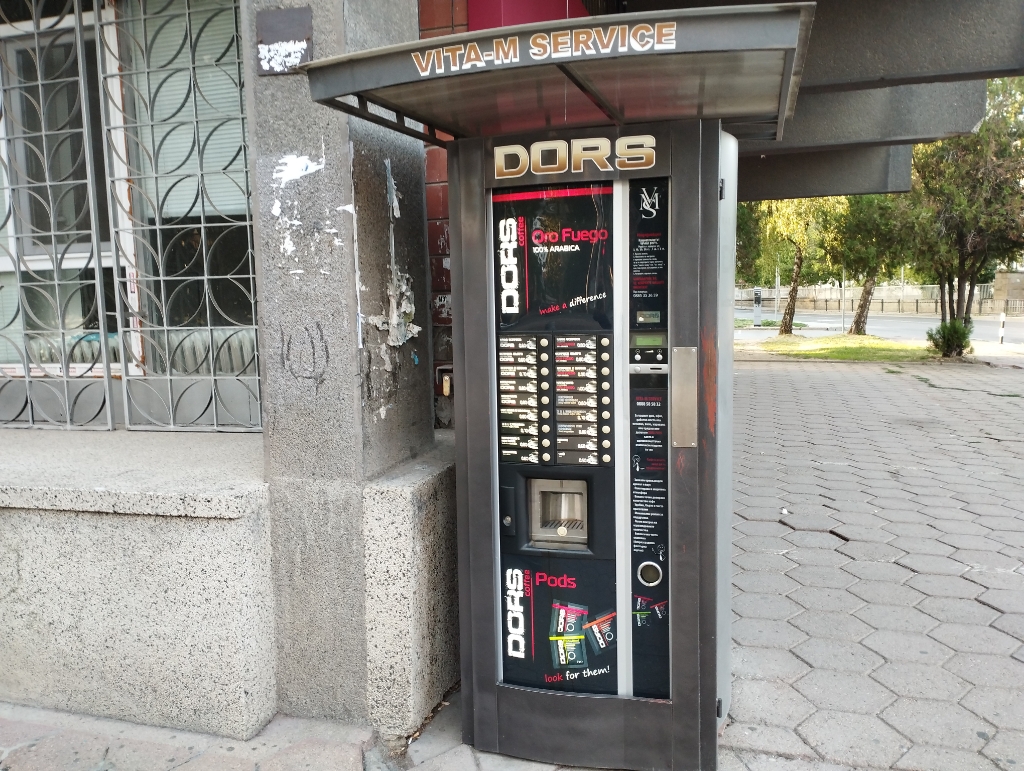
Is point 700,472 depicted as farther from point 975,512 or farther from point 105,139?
point 975,512

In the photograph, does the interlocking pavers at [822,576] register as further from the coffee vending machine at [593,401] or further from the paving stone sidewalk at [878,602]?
the coffee vending machine at [593,401]

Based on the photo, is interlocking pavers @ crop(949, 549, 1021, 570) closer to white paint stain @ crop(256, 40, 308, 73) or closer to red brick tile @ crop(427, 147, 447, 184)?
red brick tile @ crop(427, 147, 447, 184)

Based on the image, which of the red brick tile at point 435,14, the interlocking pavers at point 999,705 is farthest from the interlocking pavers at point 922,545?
the red brick tile at point 435,14

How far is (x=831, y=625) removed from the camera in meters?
3.77

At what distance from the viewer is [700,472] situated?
2.51 meters

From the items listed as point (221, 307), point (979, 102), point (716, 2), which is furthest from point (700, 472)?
point (979, 102)

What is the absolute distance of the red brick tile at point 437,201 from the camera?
3.33 m

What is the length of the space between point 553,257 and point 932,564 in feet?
11.0

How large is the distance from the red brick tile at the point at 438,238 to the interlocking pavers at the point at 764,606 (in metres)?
2.29

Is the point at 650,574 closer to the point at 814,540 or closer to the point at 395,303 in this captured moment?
the point at 395,303

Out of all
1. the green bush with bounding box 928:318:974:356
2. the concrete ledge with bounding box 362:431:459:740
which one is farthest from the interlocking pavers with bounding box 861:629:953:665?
the green bush with bounding box 928:318:974:356

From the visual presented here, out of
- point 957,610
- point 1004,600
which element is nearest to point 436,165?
point 957,610

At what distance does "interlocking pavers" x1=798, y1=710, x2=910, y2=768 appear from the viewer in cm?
270

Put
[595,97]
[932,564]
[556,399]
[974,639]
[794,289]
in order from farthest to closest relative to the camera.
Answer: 1. [794,289]
2. [932,564]
3. [974,639]
4. [556,399]
5. [595,97]
